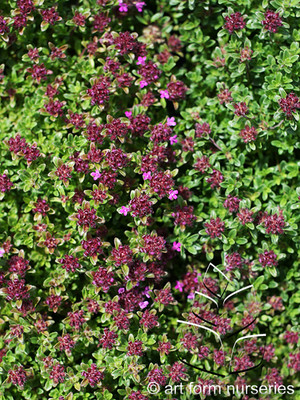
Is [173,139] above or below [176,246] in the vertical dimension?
above

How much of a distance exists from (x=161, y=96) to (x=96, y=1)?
31.1 inches

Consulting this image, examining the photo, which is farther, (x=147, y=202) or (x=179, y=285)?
(x=179, y=285)

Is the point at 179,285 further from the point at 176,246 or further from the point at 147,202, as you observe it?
the point at 147,202

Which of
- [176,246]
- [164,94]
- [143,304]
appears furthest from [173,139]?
[143,304]

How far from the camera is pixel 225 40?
3.64m

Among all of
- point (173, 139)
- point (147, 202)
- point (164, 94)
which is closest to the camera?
point (147, 202)

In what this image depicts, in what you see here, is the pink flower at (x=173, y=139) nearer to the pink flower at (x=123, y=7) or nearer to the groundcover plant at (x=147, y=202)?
the groundcover plant at (x=147, y=202)

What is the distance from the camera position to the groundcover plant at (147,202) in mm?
3174

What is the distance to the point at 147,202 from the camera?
10.2 feet

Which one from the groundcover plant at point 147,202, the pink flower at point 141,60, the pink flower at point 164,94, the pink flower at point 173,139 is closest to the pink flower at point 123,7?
the groundcover plant at point 147,202

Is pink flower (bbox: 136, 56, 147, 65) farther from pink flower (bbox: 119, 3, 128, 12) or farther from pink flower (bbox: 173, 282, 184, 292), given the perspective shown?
pink flower (bbox: 173, 282, 184, 292)

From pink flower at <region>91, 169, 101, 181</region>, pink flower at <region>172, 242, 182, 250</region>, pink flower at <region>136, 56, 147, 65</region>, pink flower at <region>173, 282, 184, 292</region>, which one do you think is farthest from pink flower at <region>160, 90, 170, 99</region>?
pink flower at <region>173, 282, 184, 292</region>

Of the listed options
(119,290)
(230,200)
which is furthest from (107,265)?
(230,200)

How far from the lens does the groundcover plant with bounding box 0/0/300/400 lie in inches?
125
